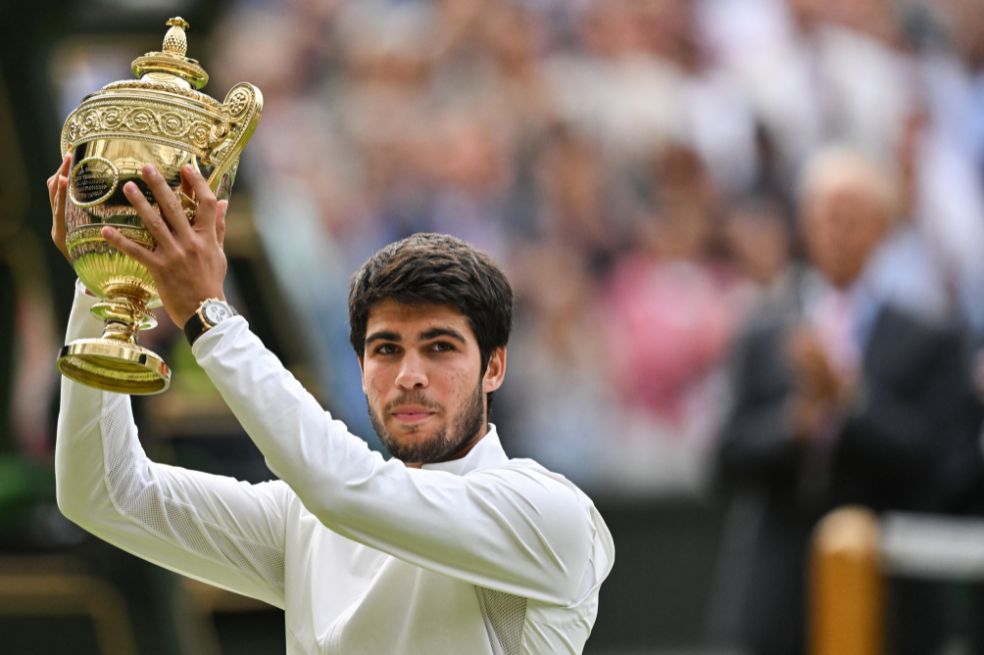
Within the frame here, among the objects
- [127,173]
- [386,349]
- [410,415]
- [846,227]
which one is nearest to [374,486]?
[410,415]

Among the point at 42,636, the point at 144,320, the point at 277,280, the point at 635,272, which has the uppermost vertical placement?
the point at 635,272

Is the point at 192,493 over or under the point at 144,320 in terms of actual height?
under

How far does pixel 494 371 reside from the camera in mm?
3156

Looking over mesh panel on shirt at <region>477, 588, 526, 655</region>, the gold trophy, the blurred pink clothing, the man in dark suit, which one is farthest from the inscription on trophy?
the blurred pink clothing

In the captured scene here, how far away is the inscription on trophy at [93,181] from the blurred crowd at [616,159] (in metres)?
4.89

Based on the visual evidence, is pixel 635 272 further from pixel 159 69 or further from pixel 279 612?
pixel 159 69

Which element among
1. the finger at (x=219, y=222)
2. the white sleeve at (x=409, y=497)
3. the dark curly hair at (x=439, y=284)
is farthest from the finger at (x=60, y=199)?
the dark curly hair at (x=439, y=284)

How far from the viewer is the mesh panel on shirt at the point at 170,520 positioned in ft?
9.88

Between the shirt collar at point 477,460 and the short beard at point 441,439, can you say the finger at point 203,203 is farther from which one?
the shirt collar at point 477,460

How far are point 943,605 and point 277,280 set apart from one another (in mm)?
3041

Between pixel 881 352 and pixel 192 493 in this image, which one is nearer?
pixel 192 493

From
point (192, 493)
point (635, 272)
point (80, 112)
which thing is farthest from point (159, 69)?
point (635, 272)

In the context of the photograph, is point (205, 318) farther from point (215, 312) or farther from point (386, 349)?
point (386, 349)

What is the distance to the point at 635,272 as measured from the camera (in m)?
9.14
